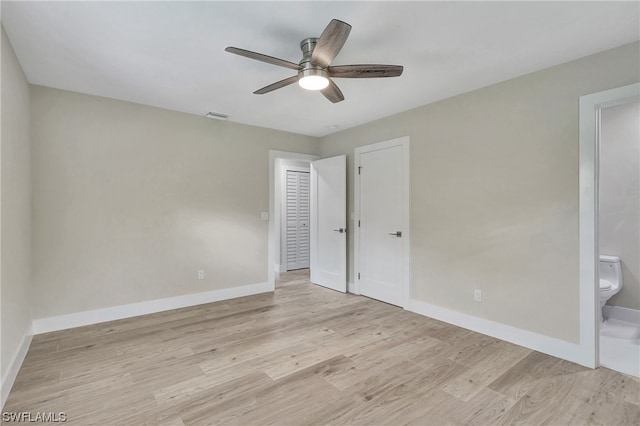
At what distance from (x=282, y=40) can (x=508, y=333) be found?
321 centimetres

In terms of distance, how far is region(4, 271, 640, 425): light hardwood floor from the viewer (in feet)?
6.28

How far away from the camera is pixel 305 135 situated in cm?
510

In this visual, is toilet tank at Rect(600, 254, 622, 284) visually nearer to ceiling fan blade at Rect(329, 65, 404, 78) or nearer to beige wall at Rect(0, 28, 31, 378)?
ceiling fan blade at Rect(329, 65, 404, 78)

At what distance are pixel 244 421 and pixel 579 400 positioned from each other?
2.16m

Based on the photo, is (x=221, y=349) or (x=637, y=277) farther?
(x=637, y=277)

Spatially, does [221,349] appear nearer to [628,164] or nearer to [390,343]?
[390,343]

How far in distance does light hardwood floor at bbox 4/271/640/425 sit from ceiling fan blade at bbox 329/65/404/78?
7.26ft

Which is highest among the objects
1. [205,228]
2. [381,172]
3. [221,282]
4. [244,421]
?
[381,172]

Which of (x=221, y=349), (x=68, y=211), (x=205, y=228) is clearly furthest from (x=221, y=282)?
(x=68, y=211)

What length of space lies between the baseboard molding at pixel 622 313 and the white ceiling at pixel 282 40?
2.86 m

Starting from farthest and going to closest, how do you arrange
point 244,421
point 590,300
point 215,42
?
point 590,300, point 215,42, point 244,421

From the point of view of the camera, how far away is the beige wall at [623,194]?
347cm

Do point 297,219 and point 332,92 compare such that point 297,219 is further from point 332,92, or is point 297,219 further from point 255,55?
point 255,55

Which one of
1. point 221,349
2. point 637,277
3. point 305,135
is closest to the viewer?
point 221,349
